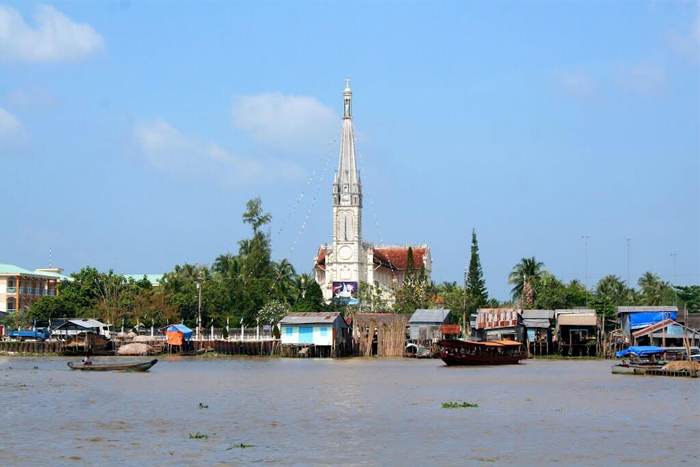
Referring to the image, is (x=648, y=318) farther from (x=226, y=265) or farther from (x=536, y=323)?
(x=226, y=265)

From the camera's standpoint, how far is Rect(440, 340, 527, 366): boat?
6931cm

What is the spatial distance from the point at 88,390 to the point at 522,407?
65.6ft

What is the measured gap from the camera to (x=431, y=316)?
90.2m

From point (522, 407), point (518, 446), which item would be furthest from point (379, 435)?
point (522, 407)

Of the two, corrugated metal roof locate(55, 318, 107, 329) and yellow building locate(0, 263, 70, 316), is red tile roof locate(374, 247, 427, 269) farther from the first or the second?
corrugated metal roof locate(55, 318, 107, 329)

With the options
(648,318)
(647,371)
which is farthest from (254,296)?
(647,371)

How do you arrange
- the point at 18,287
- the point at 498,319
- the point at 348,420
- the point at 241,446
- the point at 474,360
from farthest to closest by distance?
1. the point at 18,287
2. the point at 498,319
3. the point at 474,360
4. the point at 348,420
5. the point at 241,446

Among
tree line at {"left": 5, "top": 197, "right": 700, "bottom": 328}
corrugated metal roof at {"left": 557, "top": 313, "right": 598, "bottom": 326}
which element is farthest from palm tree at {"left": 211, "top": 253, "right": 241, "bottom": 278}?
corrugated metal roof at {"left": 557, "top": 313, "right": 598, "bottom": 326}

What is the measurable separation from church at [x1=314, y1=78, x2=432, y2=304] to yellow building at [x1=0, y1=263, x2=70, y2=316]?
124 ft

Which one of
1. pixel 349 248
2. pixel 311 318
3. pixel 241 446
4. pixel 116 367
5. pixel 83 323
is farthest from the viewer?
pixel 349 248

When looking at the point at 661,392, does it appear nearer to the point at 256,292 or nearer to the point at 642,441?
the point at 642,441

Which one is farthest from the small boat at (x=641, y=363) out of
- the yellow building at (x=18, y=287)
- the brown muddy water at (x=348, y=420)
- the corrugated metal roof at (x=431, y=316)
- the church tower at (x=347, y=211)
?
the yellow building at (x=18, y=287)

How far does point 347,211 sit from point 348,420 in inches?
4133

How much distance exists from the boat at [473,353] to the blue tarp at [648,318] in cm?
1442
